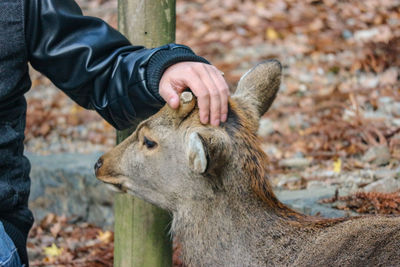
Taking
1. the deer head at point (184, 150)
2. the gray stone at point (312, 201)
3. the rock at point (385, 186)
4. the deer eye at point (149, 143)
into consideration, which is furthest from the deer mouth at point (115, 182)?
the rock at point (385, 186)

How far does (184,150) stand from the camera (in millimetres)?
3314

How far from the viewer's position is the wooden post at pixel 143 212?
3.81 meters

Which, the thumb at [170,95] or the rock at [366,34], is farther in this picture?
the rock at [366,34]

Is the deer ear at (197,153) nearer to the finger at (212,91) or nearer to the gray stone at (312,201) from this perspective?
the finger at (212,91)

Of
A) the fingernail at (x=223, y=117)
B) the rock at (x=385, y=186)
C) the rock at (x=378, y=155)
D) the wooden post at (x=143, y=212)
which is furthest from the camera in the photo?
the rock at (x=378, y=155)

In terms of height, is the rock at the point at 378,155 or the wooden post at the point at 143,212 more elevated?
the wooden post at the point at 143,212

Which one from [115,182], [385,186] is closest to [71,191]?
[115,182]

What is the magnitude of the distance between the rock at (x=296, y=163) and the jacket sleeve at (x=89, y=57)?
275cm

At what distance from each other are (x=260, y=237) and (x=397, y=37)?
5.87m

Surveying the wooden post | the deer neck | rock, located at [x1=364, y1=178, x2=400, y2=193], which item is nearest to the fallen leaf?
the wooden post

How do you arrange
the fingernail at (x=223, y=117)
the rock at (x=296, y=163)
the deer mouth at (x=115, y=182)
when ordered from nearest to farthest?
the fingernail at (x=223, y=117) → the deer mouth at (x=115, y=182) → the rock at (x=296, y=163)

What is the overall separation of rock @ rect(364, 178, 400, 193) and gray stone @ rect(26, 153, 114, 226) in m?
2.64

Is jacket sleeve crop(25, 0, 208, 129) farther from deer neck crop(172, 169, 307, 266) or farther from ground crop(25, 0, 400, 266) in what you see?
ground crop(25, 0, 400, 266)

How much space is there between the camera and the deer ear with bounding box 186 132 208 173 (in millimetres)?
2889
